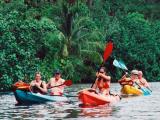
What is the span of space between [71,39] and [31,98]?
2014 centimetres

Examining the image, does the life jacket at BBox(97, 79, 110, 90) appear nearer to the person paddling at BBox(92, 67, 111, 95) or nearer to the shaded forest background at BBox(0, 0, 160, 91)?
the person paddling at BBox(92, 67, 111, 95)

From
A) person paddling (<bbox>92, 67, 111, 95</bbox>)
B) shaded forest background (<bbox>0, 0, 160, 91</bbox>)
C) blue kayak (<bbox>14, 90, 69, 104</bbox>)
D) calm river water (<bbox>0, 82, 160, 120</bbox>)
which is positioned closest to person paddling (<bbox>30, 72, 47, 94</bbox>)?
blue kayak (<bbox>14, 90, 69, 104</bbox>)

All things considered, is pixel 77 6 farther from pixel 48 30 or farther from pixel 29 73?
pixel 29 73

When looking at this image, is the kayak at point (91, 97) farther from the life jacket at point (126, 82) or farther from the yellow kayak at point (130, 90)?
the life jacket at point (126, 82)

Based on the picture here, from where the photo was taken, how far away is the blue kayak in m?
26.3

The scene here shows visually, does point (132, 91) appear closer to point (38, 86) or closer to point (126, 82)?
point (126, 82)

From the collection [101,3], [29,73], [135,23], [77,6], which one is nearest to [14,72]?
[29,73]

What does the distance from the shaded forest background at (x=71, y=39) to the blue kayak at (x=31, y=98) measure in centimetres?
868

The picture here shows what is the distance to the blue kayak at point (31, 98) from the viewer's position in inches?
1036

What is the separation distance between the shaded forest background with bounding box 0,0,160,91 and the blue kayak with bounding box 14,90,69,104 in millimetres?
8679

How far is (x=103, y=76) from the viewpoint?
87.6 ft

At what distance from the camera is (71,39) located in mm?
46438

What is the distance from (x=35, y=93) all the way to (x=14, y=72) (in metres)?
9.95

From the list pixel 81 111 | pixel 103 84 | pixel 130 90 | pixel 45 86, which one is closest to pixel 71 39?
pixel 130 90
